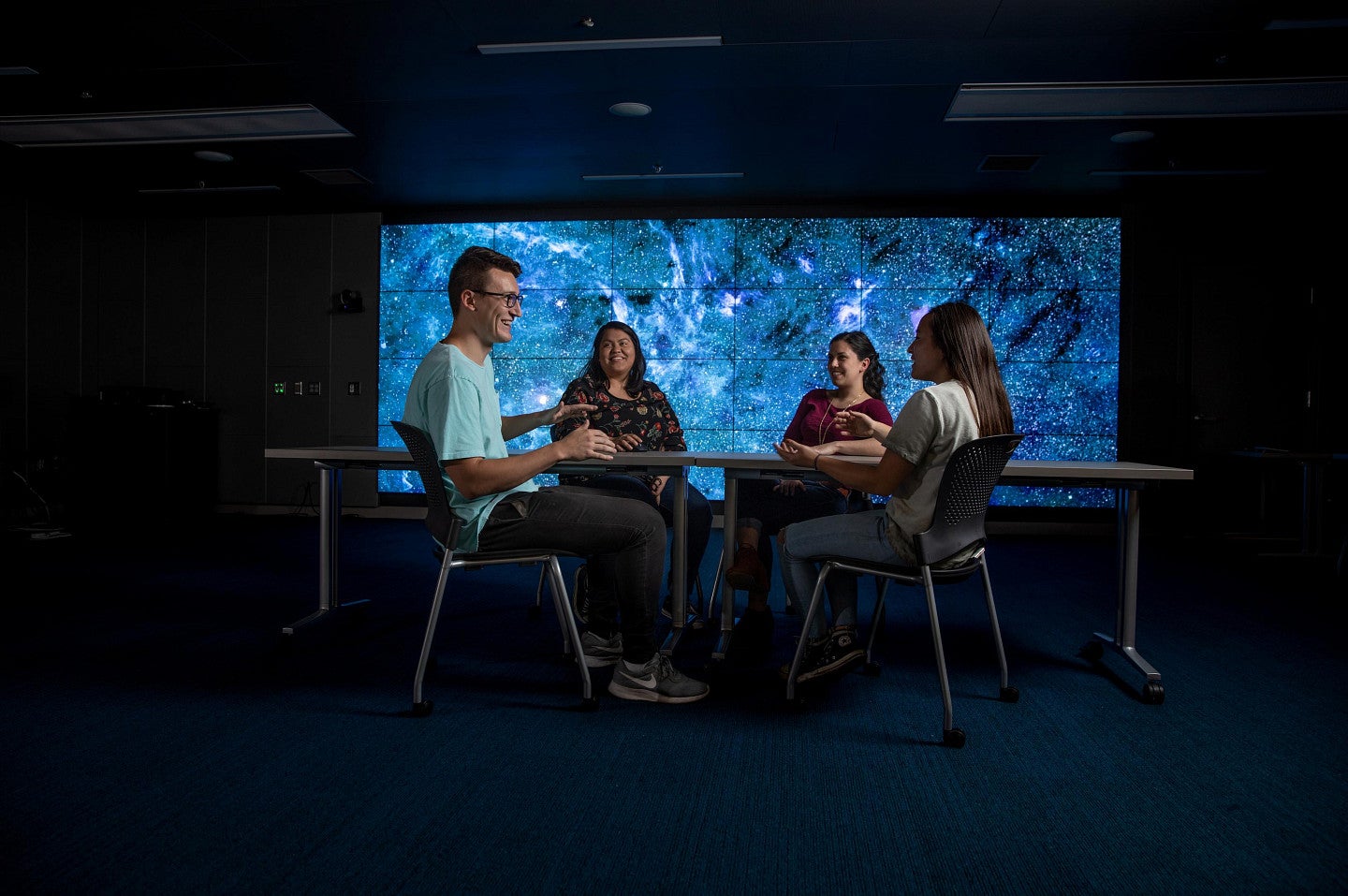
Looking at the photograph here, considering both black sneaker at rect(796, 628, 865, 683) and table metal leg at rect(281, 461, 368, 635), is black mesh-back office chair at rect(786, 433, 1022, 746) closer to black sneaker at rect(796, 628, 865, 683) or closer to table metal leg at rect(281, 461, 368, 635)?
black sneaker at rect(796, 628, 865, 683)

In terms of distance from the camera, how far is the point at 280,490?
22.8 ft

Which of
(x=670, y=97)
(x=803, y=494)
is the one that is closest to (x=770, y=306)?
(x=670, y=97)

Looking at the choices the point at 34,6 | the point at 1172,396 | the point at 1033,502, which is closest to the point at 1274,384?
the point at 1172,396

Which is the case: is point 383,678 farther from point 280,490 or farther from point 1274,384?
point 1274,384

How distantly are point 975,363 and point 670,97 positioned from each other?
9.84ft

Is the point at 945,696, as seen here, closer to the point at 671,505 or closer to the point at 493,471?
the point at 493,471

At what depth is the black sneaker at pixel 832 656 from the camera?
227cm

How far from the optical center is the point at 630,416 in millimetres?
3443

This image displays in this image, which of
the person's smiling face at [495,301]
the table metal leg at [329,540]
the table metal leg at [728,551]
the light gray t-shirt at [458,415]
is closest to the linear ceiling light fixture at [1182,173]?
the table metal leg at [728,551]

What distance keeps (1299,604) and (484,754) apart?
3.97 metres

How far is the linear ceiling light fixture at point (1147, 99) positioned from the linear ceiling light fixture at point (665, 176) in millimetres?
1644

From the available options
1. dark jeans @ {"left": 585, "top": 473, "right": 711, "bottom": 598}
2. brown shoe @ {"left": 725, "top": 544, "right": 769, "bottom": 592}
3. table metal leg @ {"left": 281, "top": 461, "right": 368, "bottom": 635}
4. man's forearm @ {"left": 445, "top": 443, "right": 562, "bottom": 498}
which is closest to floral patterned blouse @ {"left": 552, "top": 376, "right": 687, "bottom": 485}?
dark jeans @ {"left": 585, "top": 473, "right": 711, "bottom": 598}

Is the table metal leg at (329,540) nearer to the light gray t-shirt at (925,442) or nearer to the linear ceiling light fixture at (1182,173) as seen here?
the light gray t-shirt at (925,442)

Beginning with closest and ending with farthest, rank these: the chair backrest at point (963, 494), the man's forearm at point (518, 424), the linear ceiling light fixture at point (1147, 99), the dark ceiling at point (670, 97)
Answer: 1. the chair backrest at point (963, 494)
2. the man's forearm at point (518, 424)
3. the dark ceiling at point (670, 97)
4. the linear ceiling light fixture at point (1147, 99)
